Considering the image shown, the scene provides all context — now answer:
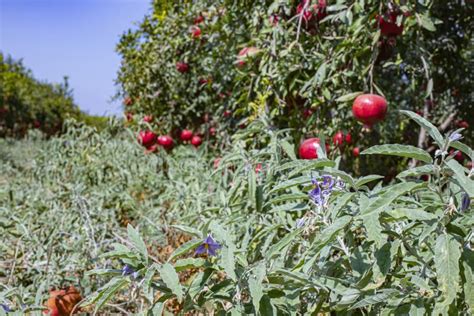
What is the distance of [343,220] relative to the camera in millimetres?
1114

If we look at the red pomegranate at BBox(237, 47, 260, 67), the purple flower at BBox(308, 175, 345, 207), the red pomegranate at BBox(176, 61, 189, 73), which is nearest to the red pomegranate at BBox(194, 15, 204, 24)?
the red pomegranate at BBox(176, 61, 189, 73)

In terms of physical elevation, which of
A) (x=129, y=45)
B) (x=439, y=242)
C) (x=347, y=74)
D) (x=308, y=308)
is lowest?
(x=308, y=308)

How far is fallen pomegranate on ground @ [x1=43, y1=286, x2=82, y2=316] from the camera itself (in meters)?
2.03

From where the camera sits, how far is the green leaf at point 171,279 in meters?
1.13

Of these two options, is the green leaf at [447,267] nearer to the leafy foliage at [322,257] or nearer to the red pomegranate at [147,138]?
the leafy foliage at [322,257]

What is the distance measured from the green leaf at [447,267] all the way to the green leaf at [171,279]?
1.55 ft

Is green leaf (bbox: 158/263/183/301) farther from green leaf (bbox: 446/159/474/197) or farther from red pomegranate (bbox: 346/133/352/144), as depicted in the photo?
red pomegranate (bbox: 346/133/352/144)

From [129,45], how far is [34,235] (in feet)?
14.3

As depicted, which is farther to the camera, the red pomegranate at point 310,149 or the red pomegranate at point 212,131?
the red pomegranate at point 212,131

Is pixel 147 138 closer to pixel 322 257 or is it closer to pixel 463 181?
pixel 322 257

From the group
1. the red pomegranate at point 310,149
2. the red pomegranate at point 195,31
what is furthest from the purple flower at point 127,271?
the red pomegranate at point 195,31

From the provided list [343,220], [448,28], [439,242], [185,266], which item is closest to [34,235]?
[185,266]

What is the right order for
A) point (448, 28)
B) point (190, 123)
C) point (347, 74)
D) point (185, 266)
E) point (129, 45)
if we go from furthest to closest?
point (129, 45) < point (190, 123) < point (448, 28) < point (347, 74) < point (185, 266)

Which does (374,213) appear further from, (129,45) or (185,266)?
(129,45)
